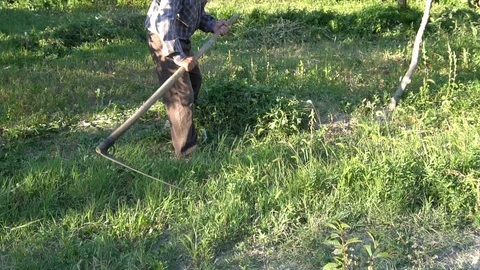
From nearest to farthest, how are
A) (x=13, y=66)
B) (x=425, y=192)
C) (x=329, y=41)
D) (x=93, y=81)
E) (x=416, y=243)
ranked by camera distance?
A: 1. (x=416, y=243)
2. (x=425, y=192)
3. (x=93, y=81)
4. (x=13, y=66)
5. (x=329, y=41)

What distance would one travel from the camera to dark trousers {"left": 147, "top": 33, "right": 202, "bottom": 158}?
4.65 m

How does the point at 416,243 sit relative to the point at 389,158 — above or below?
below

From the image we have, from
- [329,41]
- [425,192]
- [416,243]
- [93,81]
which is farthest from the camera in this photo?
[329,41]

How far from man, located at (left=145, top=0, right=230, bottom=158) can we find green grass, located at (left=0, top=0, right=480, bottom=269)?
0.77ft

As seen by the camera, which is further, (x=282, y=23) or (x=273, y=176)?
(x=282, y=23)

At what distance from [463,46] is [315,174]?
4085 millimetres

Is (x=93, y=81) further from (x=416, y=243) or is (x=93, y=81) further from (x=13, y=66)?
(x=416, y=243)

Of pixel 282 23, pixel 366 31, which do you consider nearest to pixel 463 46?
pixel 366 31

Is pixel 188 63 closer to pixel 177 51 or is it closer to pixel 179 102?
A: pixel 177 51

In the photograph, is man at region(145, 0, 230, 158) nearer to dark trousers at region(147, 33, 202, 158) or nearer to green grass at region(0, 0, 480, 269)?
dark trousers at region(147, 33, 202, 158)

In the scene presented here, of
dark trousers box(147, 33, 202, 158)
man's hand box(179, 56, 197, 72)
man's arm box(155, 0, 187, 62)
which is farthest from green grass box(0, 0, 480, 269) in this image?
man's arm box(155, 0, 187, 62)

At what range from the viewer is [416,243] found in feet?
12.0

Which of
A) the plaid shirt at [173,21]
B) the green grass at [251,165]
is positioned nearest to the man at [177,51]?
the plaid shirt at [173,21]

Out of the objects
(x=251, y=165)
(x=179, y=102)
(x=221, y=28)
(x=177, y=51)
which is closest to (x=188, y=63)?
(x=177, y=51)
